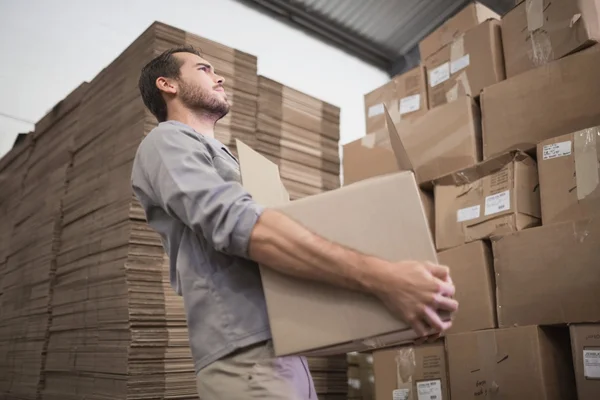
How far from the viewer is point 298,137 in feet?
9.11

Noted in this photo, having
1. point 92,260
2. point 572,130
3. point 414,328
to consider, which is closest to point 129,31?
point 92,260

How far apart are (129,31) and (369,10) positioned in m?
1.73

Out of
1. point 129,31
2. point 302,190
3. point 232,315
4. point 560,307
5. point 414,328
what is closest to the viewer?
point 414,328

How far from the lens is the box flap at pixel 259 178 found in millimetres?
1031

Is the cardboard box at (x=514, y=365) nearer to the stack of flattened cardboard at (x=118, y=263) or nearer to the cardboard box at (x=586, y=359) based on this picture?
the cardboard box at (x=586, y=359)

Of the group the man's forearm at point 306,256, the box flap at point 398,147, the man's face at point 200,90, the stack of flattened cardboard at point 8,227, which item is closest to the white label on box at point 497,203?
the box flap at point 398,147

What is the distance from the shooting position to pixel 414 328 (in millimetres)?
855

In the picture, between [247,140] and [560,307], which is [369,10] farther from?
[560,307]

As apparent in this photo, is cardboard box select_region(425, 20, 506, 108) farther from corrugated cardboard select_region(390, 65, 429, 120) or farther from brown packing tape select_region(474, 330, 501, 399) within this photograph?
brown packing tape select_region(474, 330, 501, 399)

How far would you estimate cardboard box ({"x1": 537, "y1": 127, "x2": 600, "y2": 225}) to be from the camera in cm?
168

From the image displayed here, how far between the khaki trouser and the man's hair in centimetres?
71

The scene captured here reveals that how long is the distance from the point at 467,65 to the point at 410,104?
1.04 ft

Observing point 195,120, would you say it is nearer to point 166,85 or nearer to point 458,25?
point 166,85

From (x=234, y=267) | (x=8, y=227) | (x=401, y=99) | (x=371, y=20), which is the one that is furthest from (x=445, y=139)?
(x=8, y=227)
